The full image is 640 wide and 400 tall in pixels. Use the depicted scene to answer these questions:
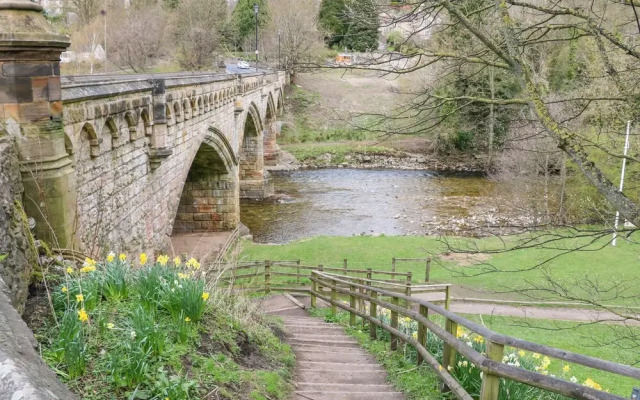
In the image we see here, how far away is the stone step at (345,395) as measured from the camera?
4.84 metres

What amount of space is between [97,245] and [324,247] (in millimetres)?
11689

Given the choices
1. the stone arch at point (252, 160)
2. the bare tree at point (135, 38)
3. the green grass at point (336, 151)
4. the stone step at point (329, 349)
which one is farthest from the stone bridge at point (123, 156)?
the green grass at point (336, 151)

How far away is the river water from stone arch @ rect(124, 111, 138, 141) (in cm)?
1244

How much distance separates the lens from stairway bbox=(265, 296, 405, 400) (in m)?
5.00

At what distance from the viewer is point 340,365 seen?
612cm

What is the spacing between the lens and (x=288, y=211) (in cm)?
2775

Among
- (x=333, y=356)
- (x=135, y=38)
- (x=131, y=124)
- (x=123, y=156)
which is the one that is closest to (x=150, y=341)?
(x=333, y=356)

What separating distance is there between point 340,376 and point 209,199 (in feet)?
57.2

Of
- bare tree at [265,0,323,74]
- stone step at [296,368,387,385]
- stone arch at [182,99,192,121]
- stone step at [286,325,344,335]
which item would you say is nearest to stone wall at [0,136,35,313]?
stone step at [296,368,387,385]

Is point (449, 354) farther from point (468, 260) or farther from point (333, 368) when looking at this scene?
point (468, 260)

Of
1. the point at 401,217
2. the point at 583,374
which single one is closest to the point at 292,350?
the point at 583,374

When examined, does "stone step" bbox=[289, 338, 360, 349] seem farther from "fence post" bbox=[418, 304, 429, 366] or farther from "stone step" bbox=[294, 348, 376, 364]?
"fence post" bbox=[418, 304, 429, 366]

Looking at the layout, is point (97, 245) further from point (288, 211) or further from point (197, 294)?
point (288, 211)

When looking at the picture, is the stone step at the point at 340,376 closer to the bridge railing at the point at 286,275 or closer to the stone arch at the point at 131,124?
the bridge railing at the point at 286,275
